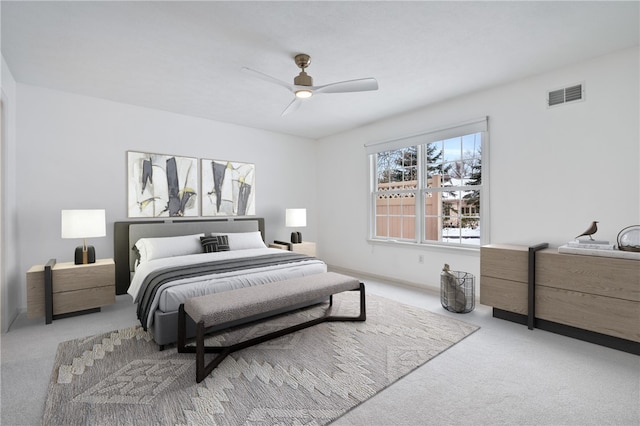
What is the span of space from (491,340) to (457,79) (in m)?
2.76

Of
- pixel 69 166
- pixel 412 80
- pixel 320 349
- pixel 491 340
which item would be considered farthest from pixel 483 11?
pixel 69 166

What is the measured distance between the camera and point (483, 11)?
227 cm

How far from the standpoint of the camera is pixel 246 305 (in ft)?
Answer: 7.87

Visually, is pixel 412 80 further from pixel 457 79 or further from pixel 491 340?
pixel 491 340

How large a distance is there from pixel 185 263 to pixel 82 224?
1172 millimetres

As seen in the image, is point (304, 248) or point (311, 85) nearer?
point (311, 85)

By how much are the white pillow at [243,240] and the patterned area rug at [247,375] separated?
165 centimetres

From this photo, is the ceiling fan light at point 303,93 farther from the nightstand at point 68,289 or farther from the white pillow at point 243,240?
the nightstand at point 68,289

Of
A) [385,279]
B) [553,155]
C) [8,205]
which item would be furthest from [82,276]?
[553,155]

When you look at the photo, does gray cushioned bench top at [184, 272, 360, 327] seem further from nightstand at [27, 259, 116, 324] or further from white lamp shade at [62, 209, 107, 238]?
white lamp shade at [62, 209, 107, 238]

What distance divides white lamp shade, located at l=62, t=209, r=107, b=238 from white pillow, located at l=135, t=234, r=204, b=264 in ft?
1.82

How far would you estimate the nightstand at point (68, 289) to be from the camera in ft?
10.3

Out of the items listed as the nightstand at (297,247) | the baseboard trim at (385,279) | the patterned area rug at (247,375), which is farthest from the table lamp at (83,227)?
the baseboard trim at (385,279)

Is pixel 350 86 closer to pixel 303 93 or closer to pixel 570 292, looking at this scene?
pixel 303 93
